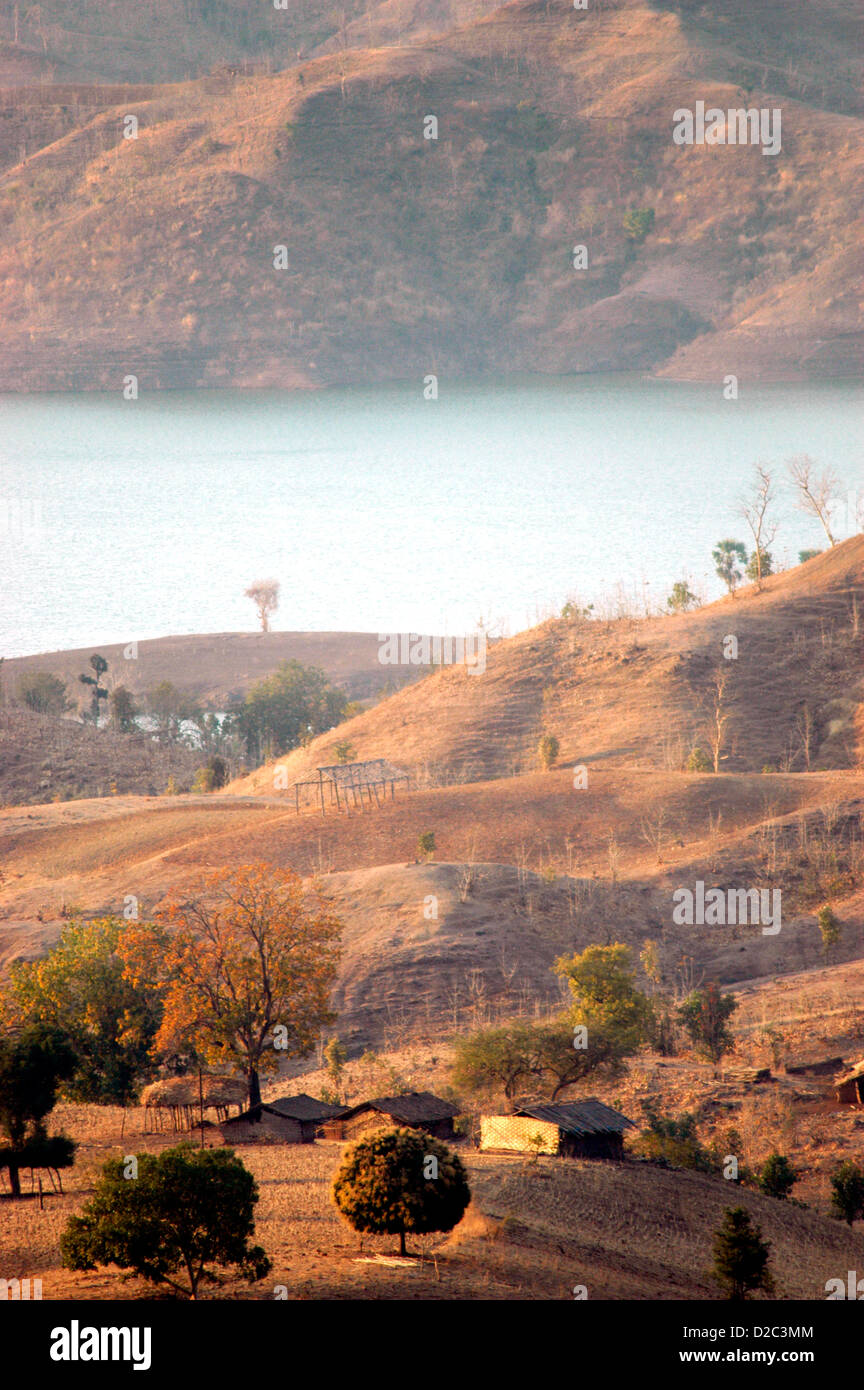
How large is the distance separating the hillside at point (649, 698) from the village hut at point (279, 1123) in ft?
108

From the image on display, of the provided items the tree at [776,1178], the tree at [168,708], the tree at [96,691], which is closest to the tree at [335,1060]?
the tree at [776,1178]

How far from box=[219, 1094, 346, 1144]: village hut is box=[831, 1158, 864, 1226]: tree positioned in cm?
1201

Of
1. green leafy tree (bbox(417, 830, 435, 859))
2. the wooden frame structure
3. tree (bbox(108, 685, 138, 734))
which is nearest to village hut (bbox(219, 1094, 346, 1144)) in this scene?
green leafy tree (bbox(417, 830, 435, 859))

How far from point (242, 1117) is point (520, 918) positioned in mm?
16745

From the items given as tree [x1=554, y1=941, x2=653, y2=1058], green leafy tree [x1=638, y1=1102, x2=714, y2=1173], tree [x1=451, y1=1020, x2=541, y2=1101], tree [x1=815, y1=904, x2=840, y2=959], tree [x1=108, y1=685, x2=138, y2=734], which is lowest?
green leafy tree [x1=638, y1=1102, x2=714, y2=1173]

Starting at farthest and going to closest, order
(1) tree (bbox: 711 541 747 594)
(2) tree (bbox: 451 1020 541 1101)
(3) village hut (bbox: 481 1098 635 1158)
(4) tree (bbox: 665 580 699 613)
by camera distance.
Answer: (1) tree (bbox: 711 541 747 594) < (4) tree (bbox: 665 580 699 613) < (2) tree (bbox: 451 1020 541 1101) < (3) village hut (bbox: 481 1098 635 1158)

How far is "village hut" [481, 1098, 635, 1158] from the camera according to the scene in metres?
34.9

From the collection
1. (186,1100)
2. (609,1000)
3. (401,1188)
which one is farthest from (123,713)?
(401,1188)

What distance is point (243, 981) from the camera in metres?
40.2

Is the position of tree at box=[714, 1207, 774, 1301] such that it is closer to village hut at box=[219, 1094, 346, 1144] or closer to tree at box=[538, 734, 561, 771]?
village hut at box=[219, 1094, 346, 1144]

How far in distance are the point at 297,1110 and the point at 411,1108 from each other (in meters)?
3.39

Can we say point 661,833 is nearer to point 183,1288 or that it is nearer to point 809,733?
point 809,733

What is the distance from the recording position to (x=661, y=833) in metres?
59.3

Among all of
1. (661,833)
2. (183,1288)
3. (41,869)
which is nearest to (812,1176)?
(183,1288)
